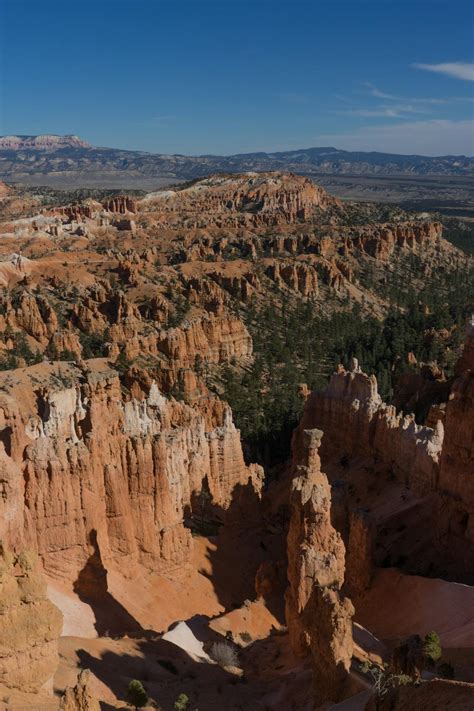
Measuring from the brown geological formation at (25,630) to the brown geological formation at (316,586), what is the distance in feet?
20.7

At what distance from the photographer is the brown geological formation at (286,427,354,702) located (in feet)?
49.6

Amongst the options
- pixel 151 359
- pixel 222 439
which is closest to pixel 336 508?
pixel 222 439

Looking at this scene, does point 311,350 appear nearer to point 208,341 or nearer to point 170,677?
point 208,341

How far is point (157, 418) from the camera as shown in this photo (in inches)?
1288

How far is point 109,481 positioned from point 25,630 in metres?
9.76

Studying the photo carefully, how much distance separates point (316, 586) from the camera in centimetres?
1689

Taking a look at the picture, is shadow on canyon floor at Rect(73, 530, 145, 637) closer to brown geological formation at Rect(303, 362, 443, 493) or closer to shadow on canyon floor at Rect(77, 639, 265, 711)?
shadow on canyon floor at Rect(77, 639, 265, 711)

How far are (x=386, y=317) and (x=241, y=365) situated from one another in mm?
33329

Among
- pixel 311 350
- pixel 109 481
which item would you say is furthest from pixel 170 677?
pixel 311 350

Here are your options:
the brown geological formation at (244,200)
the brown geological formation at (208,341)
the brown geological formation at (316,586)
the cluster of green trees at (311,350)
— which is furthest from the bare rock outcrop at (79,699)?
the brown geological formation at (244,200)

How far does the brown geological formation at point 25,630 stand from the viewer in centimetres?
1278

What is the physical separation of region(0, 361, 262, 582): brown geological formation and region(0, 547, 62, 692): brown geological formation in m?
5.49

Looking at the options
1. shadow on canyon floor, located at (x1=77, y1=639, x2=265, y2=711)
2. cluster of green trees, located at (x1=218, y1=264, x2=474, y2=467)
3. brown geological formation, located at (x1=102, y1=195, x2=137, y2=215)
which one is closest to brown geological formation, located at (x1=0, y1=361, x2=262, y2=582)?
shadow on canyon floor, located at (x1=77, y1=639, x2=265, y2=711)

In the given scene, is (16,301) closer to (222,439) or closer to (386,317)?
(222,439)
